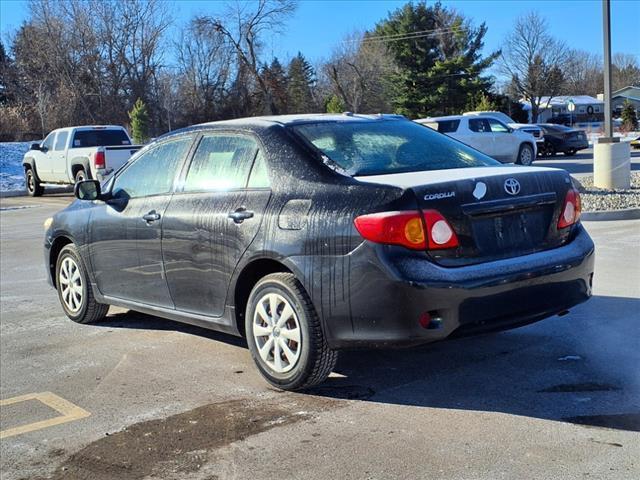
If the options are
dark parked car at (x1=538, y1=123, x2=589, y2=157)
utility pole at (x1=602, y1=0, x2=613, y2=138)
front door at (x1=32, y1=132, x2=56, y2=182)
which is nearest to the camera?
utility pole at (x1=602, y1=0, x2=613, y2=138)

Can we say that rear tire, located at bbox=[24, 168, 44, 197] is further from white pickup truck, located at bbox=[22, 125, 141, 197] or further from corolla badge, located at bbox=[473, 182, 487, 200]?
corolla badge, located at bbox=[473, 182, 487, 200]

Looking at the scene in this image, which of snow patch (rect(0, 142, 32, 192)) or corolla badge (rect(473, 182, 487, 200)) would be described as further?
snow patch (rect(0, 142, 32, 192))

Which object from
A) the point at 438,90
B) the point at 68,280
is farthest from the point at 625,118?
the point at 68,280

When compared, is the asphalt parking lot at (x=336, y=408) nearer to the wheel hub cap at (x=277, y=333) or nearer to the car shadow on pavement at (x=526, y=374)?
the car shadow on pavement at (x=526, y=374)

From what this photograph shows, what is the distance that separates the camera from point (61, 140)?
21328mm

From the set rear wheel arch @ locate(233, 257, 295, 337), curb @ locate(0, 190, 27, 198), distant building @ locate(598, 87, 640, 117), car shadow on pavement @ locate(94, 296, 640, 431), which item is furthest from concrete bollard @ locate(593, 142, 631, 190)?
curb @ locate(0, 190, 27, 198)

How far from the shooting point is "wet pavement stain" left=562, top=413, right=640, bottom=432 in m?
4.00

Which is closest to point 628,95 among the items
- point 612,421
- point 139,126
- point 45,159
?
point 139,126

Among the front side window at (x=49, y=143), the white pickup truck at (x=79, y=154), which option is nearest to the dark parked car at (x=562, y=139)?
the white pickup truck at (x=79, y=154)

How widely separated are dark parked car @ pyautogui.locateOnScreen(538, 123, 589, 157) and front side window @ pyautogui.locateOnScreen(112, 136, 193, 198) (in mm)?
25325

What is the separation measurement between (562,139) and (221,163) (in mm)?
26352

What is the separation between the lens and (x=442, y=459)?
3.71 meters

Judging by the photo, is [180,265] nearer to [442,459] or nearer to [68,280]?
[68,280]

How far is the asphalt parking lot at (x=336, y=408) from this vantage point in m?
3.74
